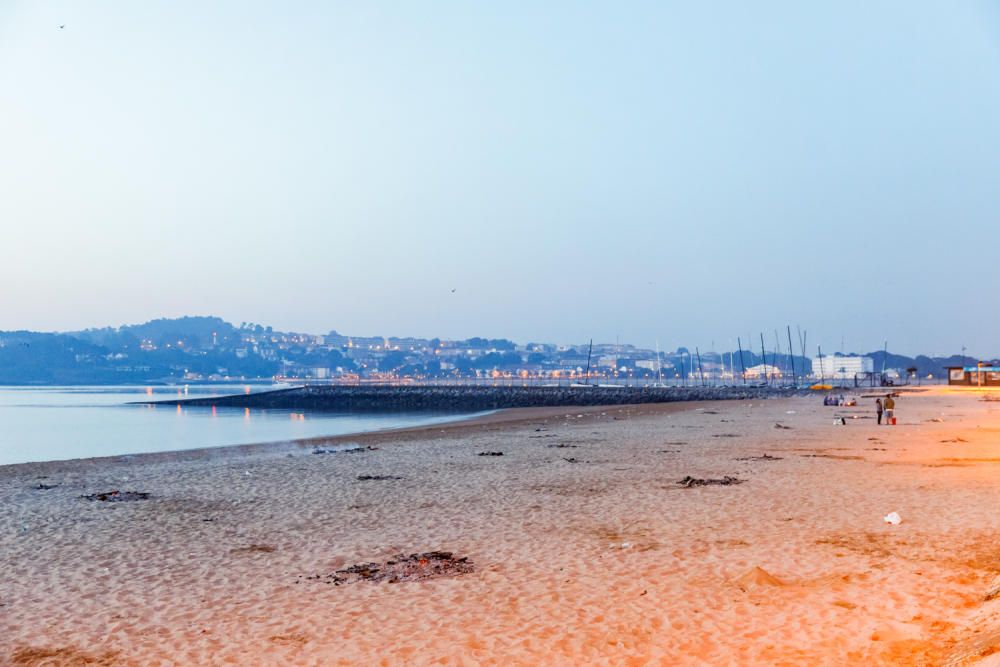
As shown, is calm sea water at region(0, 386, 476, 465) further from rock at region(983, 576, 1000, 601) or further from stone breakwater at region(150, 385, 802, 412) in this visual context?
rock at region(983, 576, 1000, 601)

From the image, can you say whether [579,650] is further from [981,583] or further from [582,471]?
[582,471]

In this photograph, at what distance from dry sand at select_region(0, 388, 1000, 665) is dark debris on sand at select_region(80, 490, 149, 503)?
1.28ft

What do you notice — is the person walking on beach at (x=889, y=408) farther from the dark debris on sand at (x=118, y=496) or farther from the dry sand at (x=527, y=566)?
the dark debris on sand at (x=118, y=496)

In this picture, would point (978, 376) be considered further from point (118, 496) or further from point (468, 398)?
point (118, 496)

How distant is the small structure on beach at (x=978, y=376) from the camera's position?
9569 cm

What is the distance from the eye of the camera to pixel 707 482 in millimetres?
16438

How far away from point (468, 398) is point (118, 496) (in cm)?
8529

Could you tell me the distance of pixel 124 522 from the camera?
1361 cm

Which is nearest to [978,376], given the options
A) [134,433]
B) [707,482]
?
[134,433]

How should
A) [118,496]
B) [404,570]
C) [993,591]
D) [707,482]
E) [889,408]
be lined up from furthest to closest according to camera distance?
[889,408] → [118,496] → [707,482] → [404,570] → [993,591]

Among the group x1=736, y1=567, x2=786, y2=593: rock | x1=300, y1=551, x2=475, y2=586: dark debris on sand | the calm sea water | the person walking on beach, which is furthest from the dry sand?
the calm sea water

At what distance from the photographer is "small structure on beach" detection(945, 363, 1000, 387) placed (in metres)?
95.7

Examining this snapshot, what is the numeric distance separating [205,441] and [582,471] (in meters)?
31.3

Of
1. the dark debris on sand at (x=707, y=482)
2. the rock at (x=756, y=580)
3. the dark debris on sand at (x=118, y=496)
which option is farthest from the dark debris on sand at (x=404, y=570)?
the dark debris on sand at (x=118, y=496)
